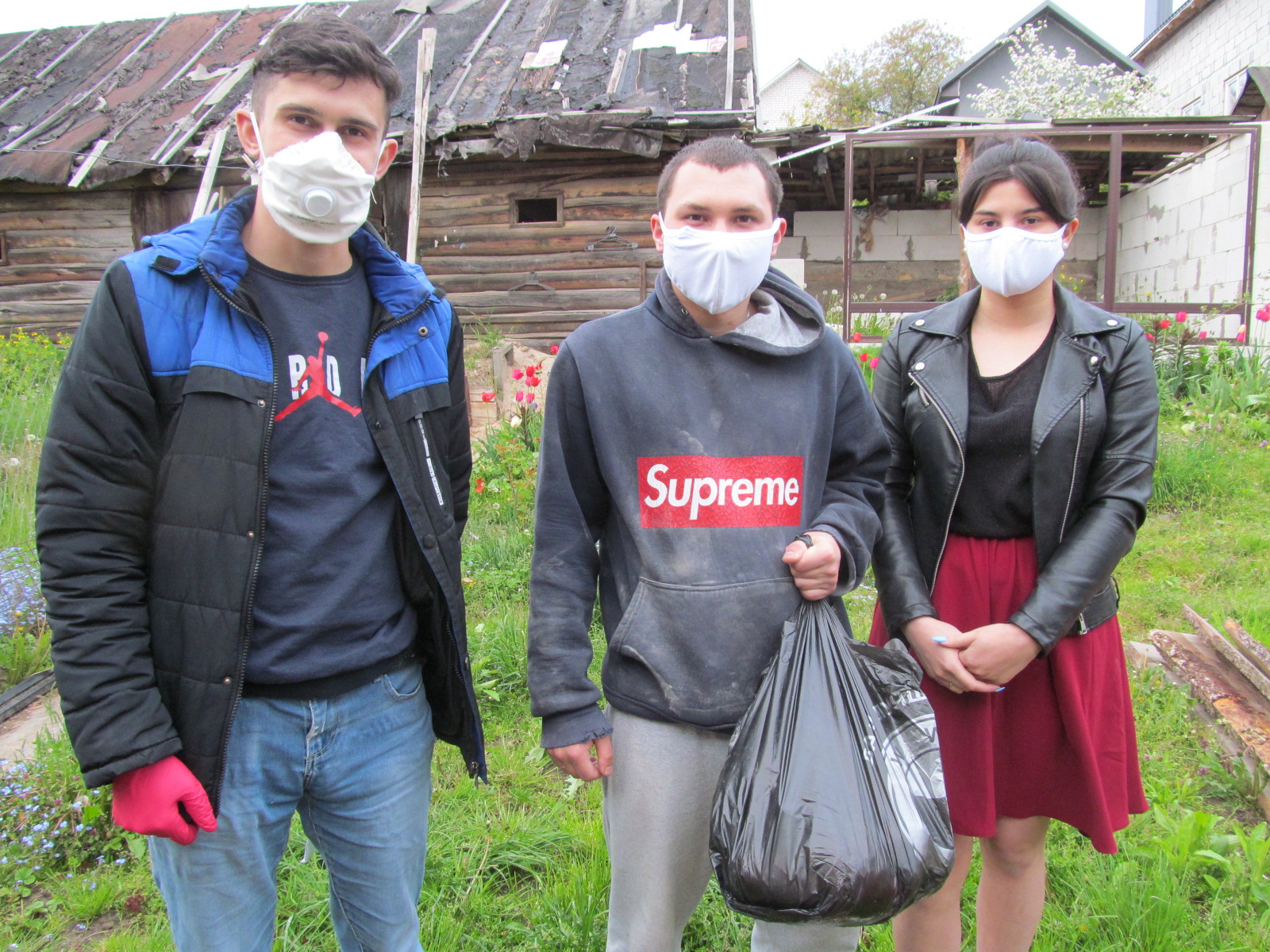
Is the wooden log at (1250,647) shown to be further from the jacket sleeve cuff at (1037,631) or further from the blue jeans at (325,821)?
the blue jeans at (325,821)

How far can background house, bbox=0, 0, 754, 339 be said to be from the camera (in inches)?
348

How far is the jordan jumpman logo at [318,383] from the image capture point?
1460 millimetres

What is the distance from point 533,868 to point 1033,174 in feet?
7.40

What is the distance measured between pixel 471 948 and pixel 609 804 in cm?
87

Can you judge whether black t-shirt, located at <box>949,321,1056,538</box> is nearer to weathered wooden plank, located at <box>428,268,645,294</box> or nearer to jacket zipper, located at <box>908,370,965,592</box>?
jacket zipper, located at <box>908,370,965,592</box>

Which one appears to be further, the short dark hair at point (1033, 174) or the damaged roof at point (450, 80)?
the damaged roof at point (450, 80)

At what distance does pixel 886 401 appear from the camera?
77.6 inches

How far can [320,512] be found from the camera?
145 cm

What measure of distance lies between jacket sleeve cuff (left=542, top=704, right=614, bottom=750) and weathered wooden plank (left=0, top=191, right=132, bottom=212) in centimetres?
1159

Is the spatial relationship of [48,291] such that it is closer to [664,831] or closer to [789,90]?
[664,831]

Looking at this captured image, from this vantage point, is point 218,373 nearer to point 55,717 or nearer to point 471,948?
point 471,948

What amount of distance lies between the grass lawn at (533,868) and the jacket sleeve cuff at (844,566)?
1.13 metres

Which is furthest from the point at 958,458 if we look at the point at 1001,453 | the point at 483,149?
the point at 483,149

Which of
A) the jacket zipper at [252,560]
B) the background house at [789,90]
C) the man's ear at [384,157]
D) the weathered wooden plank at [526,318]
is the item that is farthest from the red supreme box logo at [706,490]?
the background house at [789,90]
